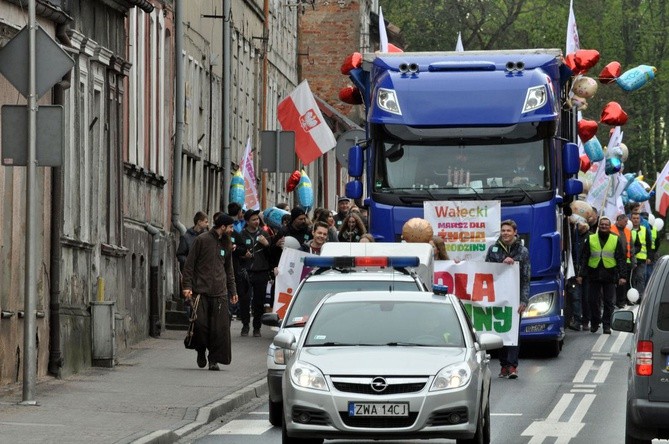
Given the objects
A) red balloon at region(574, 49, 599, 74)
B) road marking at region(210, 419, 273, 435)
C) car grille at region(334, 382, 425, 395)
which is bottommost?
road marking at region(210, 419, 273, 435)

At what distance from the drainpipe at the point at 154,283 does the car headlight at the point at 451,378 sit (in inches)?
655

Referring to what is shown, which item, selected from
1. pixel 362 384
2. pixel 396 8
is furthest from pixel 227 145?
pixel 396 8

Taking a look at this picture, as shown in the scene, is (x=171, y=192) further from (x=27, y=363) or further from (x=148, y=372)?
(x=27, y=363)

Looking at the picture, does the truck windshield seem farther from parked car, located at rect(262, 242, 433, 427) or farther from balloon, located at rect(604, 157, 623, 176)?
balloon, located at rect(604, 157, 623, 176)

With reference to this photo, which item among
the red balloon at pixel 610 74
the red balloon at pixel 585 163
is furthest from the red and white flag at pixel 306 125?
the red balloon at pixel 610 74

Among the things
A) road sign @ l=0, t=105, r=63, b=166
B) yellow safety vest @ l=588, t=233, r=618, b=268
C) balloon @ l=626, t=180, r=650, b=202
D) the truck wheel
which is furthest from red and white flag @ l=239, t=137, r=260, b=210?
road sign @ l=0, t=105, r=63, b=166

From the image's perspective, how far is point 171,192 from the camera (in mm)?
36062

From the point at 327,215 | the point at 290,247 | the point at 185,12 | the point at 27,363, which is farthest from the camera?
the point at 185,12

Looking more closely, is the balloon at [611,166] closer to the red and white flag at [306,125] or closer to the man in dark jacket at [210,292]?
the red and white flag at [306,125]

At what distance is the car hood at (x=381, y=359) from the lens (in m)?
14.7

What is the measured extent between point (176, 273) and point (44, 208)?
12.7m

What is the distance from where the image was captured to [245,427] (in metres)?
17.9

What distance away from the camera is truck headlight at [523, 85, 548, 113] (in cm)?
2498

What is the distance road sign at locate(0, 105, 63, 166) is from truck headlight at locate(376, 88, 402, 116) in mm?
8046
